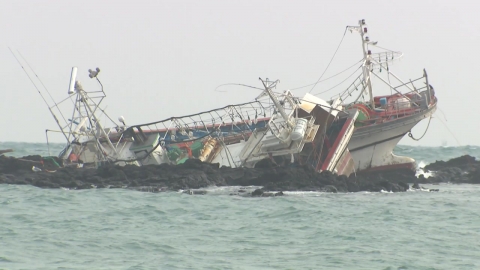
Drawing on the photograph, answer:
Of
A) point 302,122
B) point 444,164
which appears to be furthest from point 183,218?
point 444,164

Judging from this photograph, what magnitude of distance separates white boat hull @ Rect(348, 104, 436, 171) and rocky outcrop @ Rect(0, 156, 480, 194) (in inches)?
140

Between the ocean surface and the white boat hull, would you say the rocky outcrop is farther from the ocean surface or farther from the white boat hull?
the white boat hull

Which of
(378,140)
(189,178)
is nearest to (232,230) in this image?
(189,178)

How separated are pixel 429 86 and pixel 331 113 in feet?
19.6

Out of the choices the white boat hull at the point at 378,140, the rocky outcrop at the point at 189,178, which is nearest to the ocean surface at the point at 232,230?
the rocky outcrop at the point at 189,178

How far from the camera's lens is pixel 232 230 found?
25219mm

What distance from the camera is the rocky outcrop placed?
1298 inches

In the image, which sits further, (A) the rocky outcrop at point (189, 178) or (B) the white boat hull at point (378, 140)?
(B) the white boat hull at point (378, 140)

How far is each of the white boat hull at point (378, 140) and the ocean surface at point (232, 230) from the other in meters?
7.55

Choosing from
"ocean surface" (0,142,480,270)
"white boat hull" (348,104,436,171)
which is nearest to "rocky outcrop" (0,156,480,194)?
"ocean surface" (0,142,480,270)

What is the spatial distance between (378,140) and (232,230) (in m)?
16.2

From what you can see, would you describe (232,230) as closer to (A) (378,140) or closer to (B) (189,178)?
(B) (189,178)

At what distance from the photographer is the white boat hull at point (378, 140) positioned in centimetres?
3969

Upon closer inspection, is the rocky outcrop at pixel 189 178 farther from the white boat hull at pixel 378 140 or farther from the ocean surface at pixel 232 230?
the white boat hull at pixel 378 140
